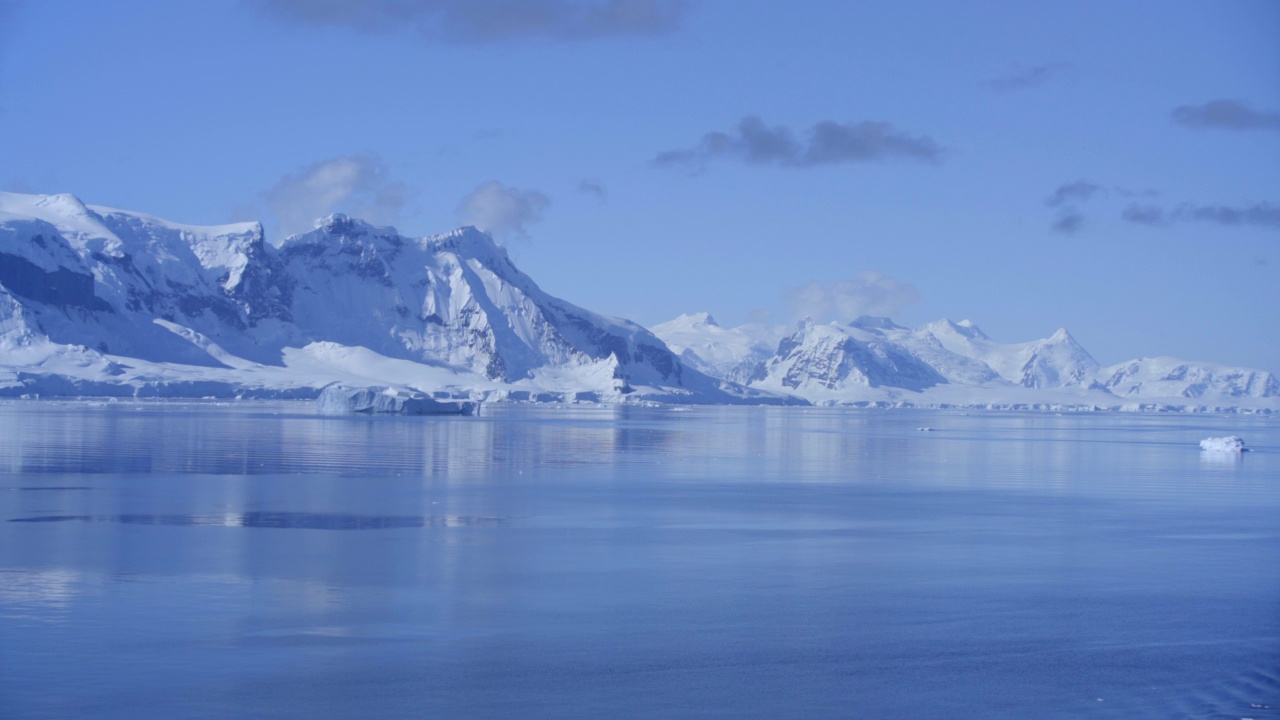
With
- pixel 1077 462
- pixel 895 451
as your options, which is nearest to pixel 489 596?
pixel 1077 462

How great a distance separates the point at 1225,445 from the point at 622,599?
51.1 metres

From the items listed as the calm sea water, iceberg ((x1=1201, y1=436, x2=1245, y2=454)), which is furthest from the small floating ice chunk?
the calm sea water

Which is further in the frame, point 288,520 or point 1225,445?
point 1225,445

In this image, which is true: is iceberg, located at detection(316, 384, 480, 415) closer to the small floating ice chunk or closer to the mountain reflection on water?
the small floating ice chunk

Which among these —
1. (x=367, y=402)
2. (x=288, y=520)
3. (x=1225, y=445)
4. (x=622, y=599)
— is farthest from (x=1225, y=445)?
(x=367, y=402)

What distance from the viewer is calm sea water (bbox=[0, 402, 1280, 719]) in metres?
12.3

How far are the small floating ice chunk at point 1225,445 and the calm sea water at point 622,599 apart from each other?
25982 mm

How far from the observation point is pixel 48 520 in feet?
77.4

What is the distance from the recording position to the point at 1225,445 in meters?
60.2

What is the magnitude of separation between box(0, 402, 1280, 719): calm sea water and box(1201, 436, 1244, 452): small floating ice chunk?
85.2ft

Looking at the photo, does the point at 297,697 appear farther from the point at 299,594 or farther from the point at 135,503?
the point at 135,503

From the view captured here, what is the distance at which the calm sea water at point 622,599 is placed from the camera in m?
12.3

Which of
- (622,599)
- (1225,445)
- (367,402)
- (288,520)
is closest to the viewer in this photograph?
(622,599)

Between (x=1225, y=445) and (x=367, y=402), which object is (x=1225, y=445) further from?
(x=367, y=402)
